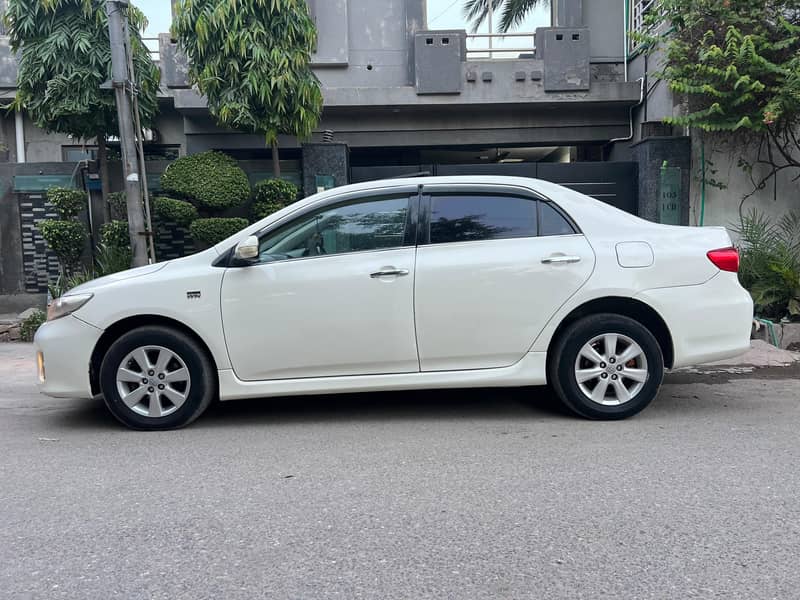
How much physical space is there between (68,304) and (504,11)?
9902 mm

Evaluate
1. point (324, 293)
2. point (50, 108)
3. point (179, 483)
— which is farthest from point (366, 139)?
point (179, 483)

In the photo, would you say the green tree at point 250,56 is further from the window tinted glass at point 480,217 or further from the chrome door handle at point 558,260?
the chrome door handle at point 558,260

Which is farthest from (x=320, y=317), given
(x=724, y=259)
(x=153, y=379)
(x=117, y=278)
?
(x=724, y=259)

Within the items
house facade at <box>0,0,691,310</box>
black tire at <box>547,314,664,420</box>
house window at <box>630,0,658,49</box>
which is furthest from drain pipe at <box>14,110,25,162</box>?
black tire at <box>547,314,664,420</box>

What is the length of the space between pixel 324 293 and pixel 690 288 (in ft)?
8.61

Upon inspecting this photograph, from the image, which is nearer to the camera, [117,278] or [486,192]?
[117,278]

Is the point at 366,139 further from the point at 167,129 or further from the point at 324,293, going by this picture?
the point at 324,293

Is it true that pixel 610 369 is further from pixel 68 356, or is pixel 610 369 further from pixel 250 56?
pixel 250 56

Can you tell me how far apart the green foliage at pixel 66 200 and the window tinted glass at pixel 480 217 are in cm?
623

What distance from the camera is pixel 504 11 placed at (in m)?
12.2

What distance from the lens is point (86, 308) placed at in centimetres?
484

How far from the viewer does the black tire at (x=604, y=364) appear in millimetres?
4879

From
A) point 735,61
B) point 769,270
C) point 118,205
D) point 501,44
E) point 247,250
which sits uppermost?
point 501,44

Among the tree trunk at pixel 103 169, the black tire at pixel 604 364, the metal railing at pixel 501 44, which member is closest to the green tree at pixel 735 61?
the metal railing at pixel 501 44
